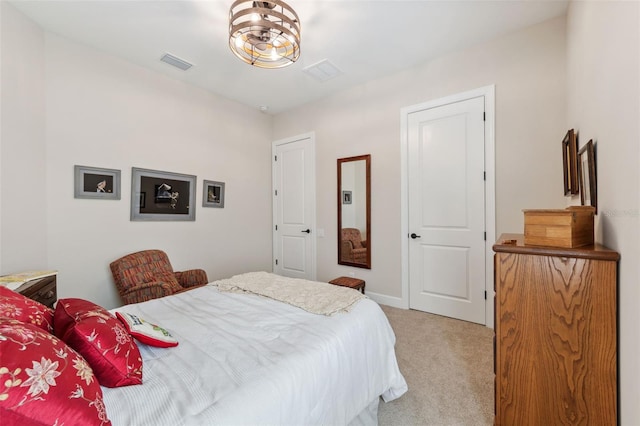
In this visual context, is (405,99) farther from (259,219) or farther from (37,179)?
(37,179)

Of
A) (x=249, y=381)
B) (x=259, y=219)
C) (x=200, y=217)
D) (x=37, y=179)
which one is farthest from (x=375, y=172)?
(x=37, y=179)

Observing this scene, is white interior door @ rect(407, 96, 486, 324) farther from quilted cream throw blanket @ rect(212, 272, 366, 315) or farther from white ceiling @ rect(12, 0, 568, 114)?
quilted cream throw blanket @ rect(212, 272, 366, 315)

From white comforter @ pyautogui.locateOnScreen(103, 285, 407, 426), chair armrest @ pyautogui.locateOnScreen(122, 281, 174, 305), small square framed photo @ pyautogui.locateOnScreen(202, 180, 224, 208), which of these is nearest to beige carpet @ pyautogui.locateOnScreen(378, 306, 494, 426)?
white comforter @ pyautogui.locateOnScreen(103, 285, 407, 426)

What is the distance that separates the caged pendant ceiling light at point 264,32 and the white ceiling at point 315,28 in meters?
0.41

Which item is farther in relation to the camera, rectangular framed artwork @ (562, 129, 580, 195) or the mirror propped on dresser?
the mirror propped on dresser

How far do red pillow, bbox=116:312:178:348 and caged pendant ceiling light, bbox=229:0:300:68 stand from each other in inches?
75.5

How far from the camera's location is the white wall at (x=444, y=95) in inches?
104

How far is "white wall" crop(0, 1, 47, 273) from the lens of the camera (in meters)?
2.21

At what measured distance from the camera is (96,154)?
299 centimetres

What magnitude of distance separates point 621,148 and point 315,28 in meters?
2.47

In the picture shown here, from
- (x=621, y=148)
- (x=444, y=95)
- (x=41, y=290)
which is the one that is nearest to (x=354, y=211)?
(x=444, y=95)

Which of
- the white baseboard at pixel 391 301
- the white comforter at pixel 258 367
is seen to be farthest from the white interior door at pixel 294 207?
the white comforter at pixel 258 367

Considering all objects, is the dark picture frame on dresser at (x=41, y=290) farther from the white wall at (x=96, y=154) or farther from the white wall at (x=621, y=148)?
the white wall at (x=621, y=148)

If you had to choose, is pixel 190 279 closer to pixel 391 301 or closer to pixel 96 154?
pixel 96 154
